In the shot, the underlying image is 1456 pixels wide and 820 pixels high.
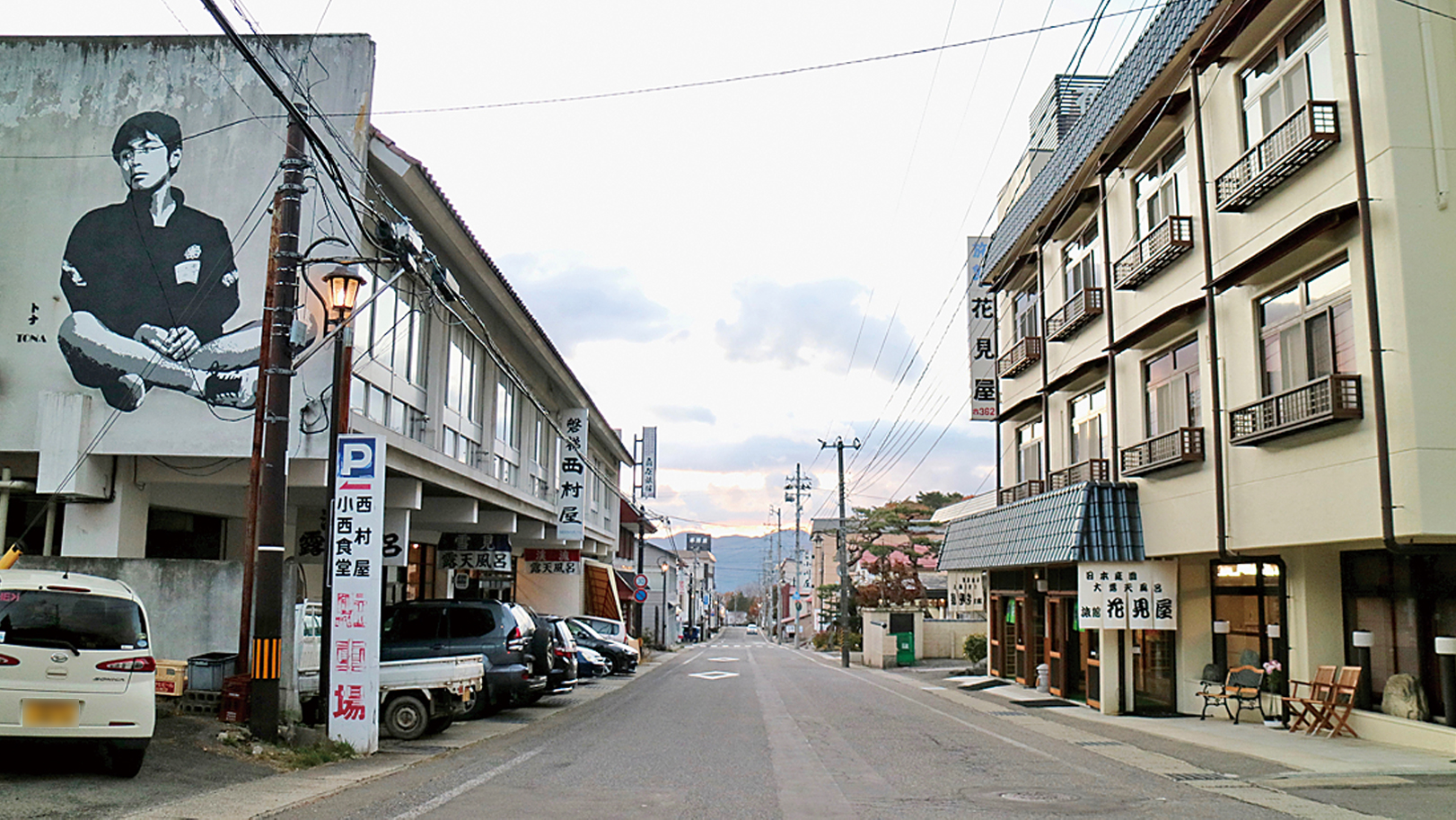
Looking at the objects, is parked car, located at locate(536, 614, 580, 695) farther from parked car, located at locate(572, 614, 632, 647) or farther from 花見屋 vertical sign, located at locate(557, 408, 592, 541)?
parked car, located at locate(572, 614, 632, 647)

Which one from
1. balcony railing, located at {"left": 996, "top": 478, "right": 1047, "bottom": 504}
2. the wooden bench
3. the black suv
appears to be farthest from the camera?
balcony railing, located at {"left": 996, "top": 478, "right": 1047, "bottom": 504}

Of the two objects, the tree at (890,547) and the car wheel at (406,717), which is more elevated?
the tree at (890,547)

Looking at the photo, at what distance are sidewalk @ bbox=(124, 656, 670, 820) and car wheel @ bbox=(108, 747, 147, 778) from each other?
2.41 ft

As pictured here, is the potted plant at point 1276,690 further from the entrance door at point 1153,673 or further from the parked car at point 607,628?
the parked car at point 607,628

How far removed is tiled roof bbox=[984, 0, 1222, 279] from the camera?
17609 mm

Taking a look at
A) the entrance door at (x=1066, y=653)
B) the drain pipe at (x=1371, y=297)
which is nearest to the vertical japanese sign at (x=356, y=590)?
the drain pipe at (x=1371, y=297)

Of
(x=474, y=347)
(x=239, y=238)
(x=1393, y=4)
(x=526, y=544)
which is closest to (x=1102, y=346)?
(x=1393, y=4)

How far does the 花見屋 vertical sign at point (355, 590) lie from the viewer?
12484 mm

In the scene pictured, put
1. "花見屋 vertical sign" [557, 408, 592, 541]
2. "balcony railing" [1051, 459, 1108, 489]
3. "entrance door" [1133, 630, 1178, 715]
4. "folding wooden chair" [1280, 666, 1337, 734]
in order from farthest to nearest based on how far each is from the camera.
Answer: "花見屋 vertical sign" [557, 408, 592, 541]
"balcony railing" [1051, 459, 1108, 489]
"entrance door" [1133, 630, 1178, 715]
"folding wooden chair" [1280, 666, 1337, 734]

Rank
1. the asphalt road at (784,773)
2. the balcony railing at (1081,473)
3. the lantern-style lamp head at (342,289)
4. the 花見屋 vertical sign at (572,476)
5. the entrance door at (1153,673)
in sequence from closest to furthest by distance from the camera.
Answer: the asphalt road at (784,773)
the lantern-style lamp head at (342,289)
the entrance door at (1153,673)
the balcony railing at (1081,473)
the 花見屋 vertical sign at (572,476)

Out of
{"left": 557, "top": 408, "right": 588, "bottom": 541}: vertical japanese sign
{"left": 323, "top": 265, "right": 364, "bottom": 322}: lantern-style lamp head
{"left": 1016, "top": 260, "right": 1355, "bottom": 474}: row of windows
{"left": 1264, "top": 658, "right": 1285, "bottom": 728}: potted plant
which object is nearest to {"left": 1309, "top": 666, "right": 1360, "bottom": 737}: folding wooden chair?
{"left": 1264, "top": 658, "right": 1285, "bottom": 728}: potted plant

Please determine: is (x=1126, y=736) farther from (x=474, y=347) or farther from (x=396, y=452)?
(x=474, y=347)

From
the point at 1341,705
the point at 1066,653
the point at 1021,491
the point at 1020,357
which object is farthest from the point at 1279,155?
the point at 1021,491

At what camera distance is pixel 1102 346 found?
2167 centimetres
